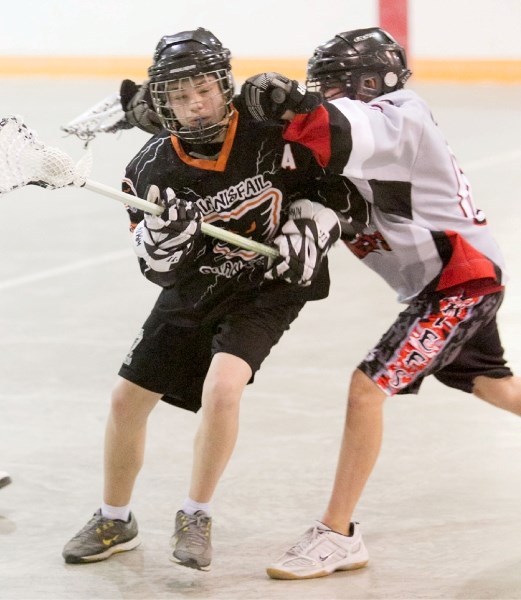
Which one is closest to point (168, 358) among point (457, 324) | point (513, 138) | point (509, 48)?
point (457, 324)

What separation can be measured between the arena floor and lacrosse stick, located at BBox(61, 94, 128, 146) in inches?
38.9

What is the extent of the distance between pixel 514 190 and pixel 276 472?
13.3 feet

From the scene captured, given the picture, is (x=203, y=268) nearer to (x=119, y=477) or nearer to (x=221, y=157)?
(x=221, y=157)

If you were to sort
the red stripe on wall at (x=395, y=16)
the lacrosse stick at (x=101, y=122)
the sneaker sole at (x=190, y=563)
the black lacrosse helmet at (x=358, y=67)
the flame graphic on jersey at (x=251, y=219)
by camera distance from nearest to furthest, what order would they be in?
the sneaker sole at (x=190, y=563) → the flame graphic on jersey at (x=251, y=219) → the black lacrosse helmet at (x=358, y=67) → the lacrosse stick at (x=101, y=122) → the red stripe on wall at (x=395, y=16)

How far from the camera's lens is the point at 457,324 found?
301 centimetres

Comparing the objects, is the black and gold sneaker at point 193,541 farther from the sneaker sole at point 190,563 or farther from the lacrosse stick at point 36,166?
the lacrosse stick at point 36,166

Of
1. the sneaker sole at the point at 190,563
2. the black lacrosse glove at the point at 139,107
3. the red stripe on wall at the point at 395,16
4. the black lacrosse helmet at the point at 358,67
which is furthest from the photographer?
the red stripe on wall at the point at 395,16

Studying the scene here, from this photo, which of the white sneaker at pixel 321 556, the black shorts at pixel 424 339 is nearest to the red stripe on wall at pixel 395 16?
the black shorts at pixel 424 339

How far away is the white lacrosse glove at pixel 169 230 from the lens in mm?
2812

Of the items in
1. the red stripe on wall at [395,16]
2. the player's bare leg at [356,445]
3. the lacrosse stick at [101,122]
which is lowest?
the red stripe on wall at [395,16]

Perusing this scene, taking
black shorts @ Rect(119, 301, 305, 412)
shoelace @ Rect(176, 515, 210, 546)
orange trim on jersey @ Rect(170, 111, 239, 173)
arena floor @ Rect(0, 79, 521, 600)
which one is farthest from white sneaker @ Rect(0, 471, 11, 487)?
orange trim on jersey @ Rect(170, 111, 239, 173)

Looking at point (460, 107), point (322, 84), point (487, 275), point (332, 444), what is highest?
point (322, 84)

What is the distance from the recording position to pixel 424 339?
2982mm

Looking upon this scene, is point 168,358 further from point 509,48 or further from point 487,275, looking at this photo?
point 509,48
